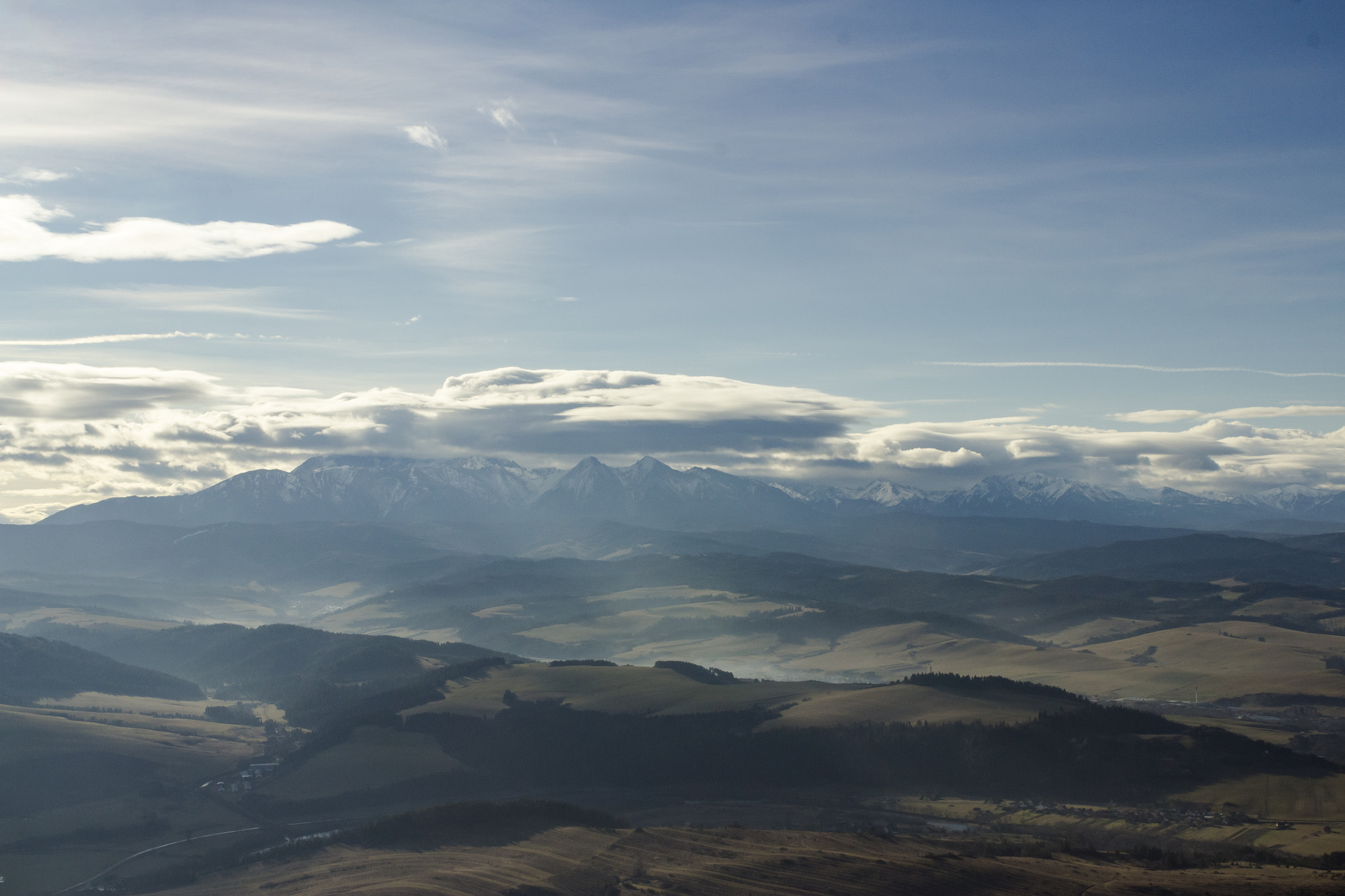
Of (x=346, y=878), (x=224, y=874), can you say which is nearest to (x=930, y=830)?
(x=346, y=878)

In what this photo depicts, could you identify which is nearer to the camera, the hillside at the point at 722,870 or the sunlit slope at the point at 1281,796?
the hillside at the point at 722,870

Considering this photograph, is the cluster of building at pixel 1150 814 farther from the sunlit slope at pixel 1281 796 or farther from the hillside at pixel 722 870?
the hillside at pixel 722 870

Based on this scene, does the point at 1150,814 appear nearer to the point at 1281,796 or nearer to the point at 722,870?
the point at 1281,796

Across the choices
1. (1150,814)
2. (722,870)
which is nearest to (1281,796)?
(1150,814)

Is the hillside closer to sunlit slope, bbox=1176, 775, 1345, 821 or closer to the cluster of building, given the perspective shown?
the cluster of building

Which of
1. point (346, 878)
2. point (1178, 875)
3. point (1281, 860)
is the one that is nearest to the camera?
point (1178, 875)

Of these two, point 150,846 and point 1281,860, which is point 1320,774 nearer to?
point 1281,860

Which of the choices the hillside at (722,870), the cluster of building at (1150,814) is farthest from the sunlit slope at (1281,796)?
the hillside at (722,870)

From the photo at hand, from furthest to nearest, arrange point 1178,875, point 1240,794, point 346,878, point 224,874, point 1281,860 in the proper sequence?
point 1240,794 < point 224,874 < point 346,878 < point 1281,860 < point 1178,875

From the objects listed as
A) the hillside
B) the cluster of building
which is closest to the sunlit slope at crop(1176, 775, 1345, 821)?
the cluster of building

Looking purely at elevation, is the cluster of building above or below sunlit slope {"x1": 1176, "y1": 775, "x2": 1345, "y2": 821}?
below

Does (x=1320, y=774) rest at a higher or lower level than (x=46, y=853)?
higher
